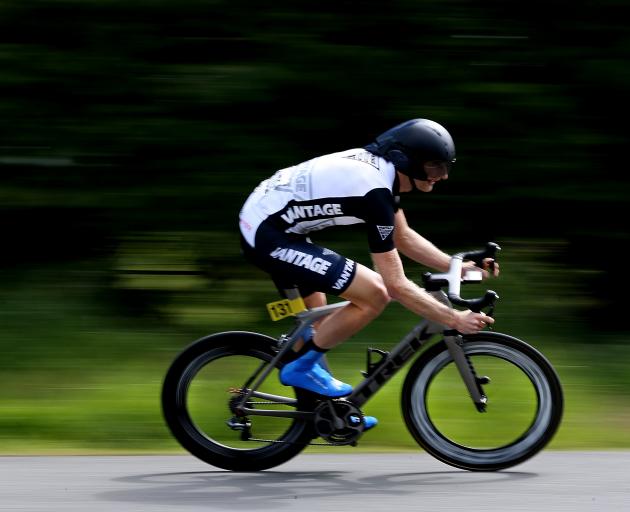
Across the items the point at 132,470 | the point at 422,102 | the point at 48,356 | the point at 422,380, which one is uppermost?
the point at 422,102

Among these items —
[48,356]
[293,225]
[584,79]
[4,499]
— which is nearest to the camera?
[4,499]

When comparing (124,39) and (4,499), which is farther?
(124,39)

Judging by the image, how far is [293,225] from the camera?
211 inches

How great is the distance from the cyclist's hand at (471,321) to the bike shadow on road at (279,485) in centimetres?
71

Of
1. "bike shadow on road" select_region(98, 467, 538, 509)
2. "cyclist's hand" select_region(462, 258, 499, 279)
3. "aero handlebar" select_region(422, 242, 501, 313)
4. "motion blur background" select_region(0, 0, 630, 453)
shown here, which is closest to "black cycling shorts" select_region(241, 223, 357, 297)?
"aero handlebar" select_region(422, 242, 501, 313)

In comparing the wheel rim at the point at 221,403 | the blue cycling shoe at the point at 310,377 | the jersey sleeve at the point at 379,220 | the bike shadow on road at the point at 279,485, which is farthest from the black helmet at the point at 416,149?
the bike shadow on road at the point at 279,485

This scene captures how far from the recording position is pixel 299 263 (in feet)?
17.4

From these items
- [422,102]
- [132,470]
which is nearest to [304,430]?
[132,470]

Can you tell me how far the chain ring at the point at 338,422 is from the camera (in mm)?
5445

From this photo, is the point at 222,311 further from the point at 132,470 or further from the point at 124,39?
the point at 132,470

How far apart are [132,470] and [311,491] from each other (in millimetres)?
949

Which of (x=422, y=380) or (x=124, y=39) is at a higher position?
(x=124, y=39)

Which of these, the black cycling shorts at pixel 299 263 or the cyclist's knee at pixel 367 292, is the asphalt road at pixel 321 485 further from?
the black cycling shorts at pixel 299 263

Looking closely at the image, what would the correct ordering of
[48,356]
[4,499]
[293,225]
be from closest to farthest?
[4,499] < [293,225] < [48,356]
